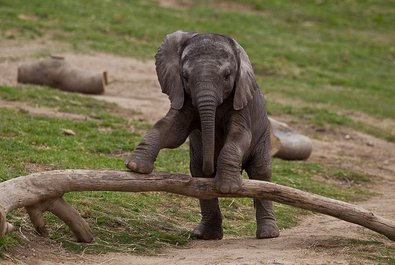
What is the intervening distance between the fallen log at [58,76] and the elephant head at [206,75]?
7.90m

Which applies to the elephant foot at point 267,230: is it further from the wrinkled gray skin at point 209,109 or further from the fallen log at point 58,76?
the fallen log at point 58,76

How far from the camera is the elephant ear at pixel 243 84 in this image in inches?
364

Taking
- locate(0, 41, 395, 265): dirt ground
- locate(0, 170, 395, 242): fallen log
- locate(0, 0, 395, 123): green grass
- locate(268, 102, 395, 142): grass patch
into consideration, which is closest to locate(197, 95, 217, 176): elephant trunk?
locate(0, 170, 395, 242): fallen log

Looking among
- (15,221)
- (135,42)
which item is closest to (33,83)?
(135,42)

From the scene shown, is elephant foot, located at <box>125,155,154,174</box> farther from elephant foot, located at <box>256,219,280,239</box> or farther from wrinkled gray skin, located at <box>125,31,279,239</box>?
elephant foot, located at <box>256,219,280,239</box>

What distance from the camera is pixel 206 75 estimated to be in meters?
8.96

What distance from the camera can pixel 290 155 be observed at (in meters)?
15.4

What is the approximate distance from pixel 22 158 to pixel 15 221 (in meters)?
2.63

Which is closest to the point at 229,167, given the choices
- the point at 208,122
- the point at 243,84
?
the point at 208,122

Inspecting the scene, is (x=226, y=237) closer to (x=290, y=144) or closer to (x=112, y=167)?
(x=112, y=167)

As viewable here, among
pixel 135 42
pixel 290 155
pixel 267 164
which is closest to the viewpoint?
pixel 267 164

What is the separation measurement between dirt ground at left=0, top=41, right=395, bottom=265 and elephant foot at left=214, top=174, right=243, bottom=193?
1.54 feet

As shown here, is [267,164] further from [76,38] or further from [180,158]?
[76,38]

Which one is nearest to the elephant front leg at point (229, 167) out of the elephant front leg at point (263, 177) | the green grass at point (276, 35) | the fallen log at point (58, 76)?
the elephant front leg at point (263, 177)
